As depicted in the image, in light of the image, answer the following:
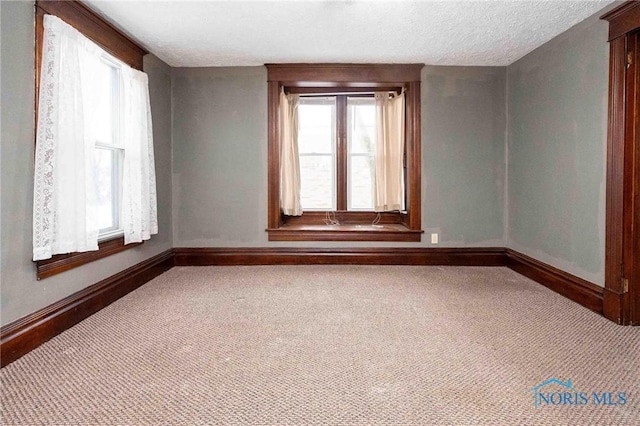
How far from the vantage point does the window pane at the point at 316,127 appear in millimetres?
4852

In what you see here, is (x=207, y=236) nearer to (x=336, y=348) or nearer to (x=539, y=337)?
(x=336, y=348)

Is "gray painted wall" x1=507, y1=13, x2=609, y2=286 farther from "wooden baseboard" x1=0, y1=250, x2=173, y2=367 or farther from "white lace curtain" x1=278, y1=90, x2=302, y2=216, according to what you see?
"wooden baseboard" x1=0, y1=250, x2=173, y2=367

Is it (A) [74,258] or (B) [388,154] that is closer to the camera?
(A) [74,258]

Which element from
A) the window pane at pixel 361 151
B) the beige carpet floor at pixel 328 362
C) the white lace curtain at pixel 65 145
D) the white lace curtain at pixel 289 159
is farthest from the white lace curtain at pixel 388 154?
the white lace curtain at pixel 65 145

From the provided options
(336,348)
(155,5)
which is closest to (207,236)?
(155,5)

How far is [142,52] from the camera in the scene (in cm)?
358

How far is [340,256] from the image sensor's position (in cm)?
435

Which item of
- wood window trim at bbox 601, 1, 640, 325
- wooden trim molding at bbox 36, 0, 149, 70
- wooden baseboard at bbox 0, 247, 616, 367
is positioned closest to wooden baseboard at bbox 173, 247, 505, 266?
wooden baseboard at bbox 0, 247, 616, 367

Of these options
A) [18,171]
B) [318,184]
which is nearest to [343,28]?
[318,184]

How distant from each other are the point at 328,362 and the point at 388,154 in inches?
126

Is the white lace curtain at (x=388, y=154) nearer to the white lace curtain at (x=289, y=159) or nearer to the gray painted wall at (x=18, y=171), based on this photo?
the white lace curtain at (x=289, y=159)

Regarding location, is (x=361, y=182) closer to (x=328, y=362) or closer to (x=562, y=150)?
(x=562, y=150)

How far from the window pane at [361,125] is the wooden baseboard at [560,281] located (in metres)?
2.10

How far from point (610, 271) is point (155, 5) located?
3769 millimetres
